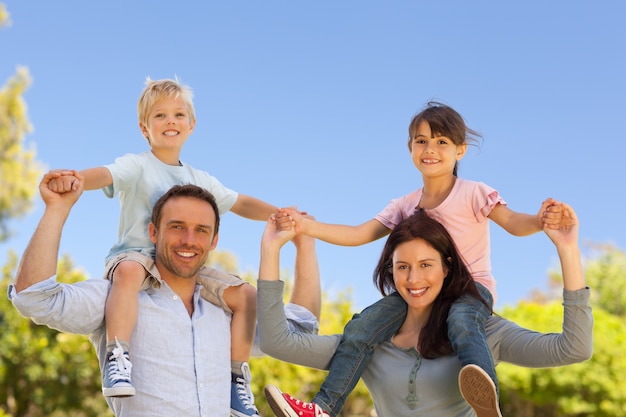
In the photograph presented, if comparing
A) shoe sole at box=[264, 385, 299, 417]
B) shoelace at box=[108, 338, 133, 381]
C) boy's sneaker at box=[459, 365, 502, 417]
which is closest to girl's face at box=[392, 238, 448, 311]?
boy's sneaker at box=[459, 365, 502, 417]

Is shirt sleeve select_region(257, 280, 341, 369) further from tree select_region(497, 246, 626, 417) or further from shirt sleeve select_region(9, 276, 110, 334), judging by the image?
tree select_region(497, 246, 626, 417)

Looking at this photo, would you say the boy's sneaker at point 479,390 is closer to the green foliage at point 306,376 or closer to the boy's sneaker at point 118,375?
the boy's sneaker at point 118,375

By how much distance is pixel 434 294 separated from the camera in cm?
352

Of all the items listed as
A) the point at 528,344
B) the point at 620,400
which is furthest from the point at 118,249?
the point at 620,400

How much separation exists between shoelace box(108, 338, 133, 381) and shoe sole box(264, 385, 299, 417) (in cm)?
62

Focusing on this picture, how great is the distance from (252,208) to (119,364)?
1.22 metres

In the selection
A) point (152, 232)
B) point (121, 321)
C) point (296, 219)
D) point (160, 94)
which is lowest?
point (121, 321)

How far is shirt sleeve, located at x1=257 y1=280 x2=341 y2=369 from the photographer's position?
3527 millimetres

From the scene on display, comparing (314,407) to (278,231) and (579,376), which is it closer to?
(278,231)

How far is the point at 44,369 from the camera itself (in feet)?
46.0

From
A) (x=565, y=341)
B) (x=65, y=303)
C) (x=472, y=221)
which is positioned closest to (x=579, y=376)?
(x=472, y=221)

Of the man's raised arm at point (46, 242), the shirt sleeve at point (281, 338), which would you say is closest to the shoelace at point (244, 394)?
the shirt sleeve at point (281, 338)

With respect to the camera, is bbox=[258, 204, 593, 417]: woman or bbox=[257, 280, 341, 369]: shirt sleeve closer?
bbox=[258, 204, 593, 417]: woman

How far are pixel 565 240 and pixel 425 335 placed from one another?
0.76 metres
